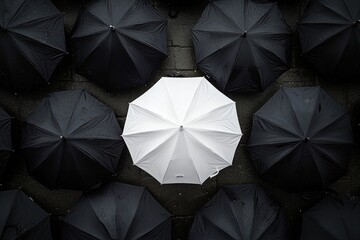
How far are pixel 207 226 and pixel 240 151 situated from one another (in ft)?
5.72

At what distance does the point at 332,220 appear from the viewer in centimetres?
747

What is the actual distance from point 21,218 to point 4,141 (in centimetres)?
136

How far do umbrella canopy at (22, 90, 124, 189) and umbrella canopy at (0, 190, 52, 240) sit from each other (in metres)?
0.48

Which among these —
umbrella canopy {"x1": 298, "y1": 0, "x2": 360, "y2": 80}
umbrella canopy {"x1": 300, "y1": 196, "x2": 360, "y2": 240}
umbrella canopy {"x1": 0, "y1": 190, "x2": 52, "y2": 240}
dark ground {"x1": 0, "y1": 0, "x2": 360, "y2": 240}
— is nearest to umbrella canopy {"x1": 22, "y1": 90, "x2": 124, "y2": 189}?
umbrella canopy {"x1": 0, "y1": 190, "x2": 52, "y2": 240}

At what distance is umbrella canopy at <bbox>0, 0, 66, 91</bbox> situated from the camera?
721cm

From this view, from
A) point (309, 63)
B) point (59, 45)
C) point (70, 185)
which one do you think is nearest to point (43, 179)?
point (70, 185)

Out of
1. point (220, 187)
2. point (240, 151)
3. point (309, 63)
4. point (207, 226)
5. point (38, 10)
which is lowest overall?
point (207, 226)

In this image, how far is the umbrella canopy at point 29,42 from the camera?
721cm

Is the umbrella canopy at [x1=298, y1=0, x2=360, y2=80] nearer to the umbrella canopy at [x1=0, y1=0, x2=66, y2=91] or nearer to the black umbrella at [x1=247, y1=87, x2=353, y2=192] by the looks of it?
the black umbrella at [x1=247, y1=87, x2=353, y2=192]

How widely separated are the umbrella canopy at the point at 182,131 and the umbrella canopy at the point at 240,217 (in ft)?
2.32

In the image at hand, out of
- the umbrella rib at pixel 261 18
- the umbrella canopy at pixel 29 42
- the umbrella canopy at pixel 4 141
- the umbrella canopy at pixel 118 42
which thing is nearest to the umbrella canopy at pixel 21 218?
the umbrella canopy at pixel 4 141

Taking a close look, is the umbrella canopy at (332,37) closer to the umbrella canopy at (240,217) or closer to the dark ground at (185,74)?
the dark ground at (185,74)

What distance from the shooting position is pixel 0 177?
7539 millimetres

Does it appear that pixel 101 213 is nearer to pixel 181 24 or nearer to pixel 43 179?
pixel 43 179
